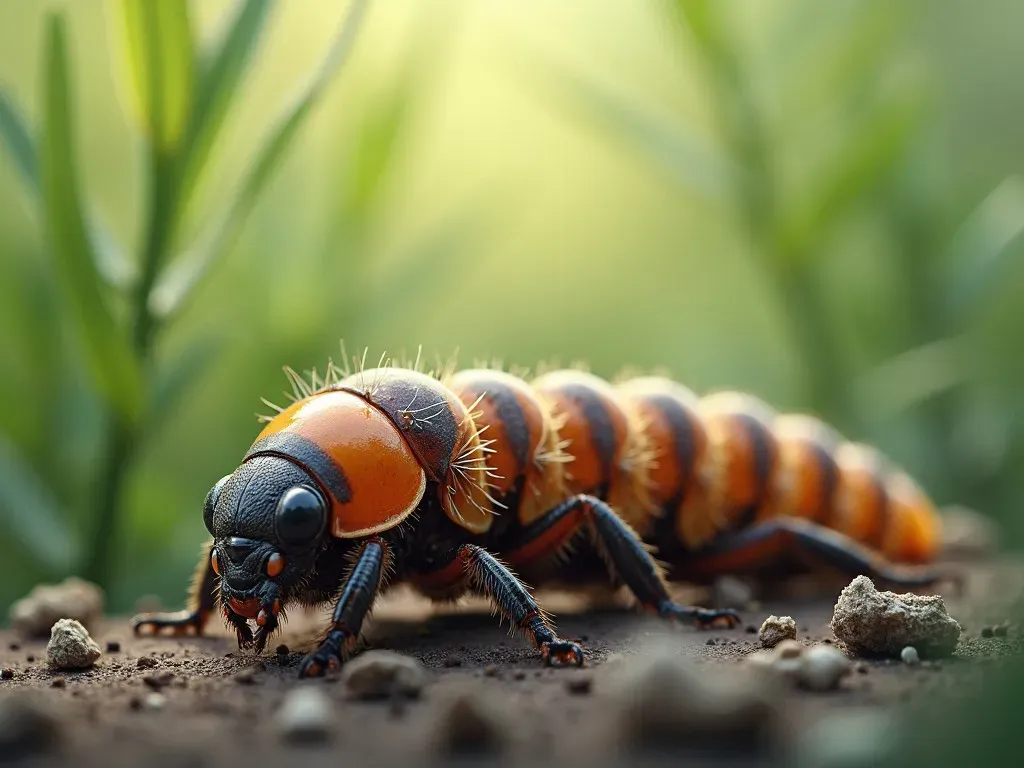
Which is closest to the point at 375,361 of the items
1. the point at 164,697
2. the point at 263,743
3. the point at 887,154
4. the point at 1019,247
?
the point at 164,697

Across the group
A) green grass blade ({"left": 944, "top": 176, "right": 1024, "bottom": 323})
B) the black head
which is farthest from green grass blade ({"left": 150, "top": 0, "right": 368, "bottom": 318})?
green grass blade ({"left": 944, "top": 176, "right": 1024, "bottom": 323})

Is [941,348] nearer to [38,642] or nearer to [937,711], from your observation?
[937,711]

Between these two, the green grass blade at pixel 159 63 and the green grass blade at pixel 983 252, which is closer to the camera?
the green grass blade at pixel 159 63

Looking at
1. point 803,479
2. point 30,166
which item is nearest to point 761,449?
point 803,479

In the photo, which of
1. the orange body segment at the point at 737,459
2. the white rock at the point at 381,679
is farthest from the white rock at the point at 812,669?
the orange body segment at the point at 737,459

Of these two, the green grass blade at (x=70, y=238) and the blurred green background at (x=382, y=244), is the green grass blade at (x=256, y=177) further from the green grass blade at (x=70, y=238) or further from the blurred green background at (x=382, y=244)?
the green grass blade at (x=70, y=238)
